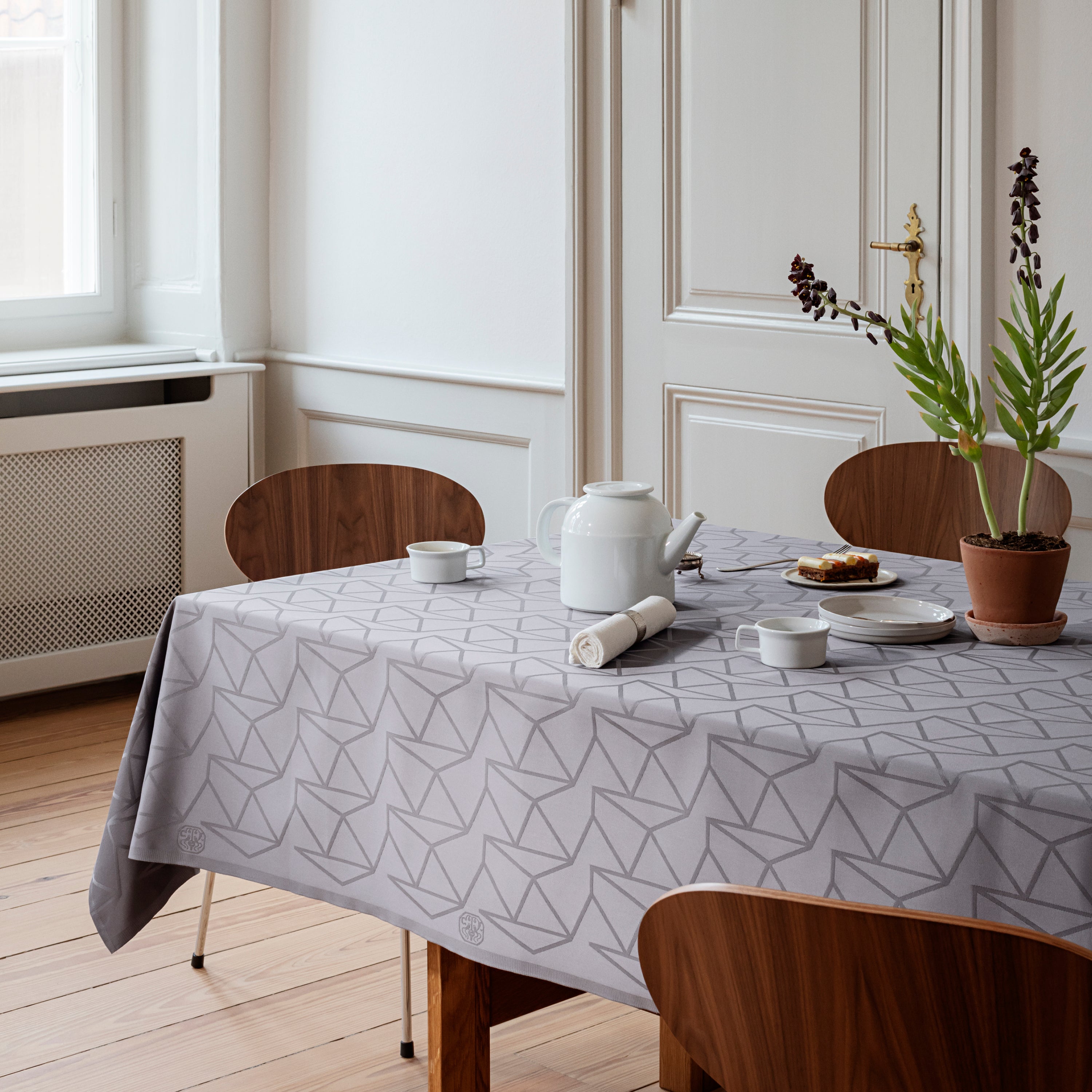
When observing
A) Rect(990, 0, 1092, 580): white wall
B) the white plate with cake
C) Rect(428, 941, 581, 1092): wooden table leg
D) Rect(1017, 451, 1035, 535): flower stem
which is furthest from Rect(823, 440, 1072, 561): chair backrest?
Rect(428, 941, 581, 1092): wooden table leg

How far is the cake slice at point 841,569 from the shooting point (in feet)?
5.90

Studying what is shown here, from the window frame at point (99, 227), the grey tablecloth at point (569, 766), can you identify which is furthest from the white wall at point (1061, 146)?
the window frame at point (99, 227)

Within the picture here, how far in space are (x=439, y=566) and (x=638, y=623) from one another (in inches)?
15.4

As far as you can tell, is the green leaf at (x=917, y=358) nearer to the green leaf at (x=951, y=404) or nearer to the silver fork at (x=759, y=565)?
the green leaf at (x=951, y=404)

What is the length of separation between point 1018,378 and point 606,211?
1.91 metres

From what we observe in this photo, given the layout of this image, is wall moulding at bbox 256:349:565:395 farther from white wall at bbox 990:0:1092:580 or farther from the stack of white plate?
the stack of white plate

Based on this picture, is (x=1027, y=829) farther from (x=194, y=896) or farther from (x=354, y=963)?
(x=194, y=896)

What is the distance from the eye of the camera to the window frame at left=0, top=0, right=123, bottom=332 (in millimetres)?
4035

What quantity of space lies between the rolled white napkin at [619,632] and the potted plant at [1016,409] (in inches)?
13.5

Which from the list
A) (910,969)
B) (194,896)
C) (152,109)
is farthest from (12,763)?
(910,969)

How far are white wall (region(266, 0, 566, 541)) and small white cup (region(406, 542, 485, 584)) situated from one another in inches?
63.9

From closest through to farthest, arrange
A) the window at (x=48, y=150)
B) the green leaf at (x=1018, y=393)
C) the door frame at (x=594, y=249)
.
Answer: the green leaf at (x=1018, y=393) < the door frame at (x=594, y=249) < the window at (x=48, y=150)

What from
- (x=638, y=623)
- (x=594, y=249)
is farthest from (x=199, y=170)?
(x=638, y=623)

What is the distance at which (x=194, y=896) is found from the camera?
103 inches
